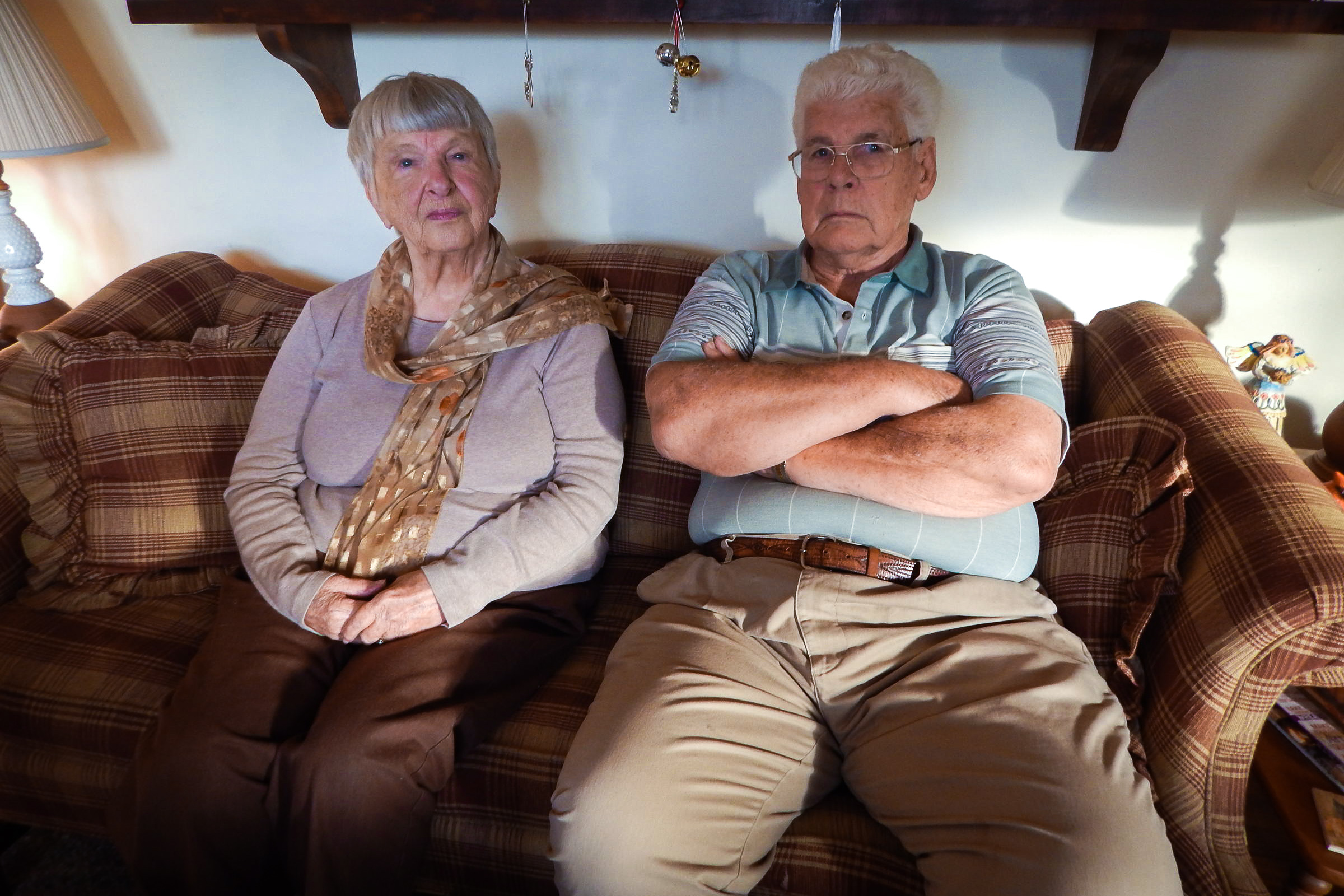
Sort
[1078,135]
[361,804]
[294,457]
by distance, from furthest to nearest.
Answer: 1. [1078,135]
2. [294,457]
3. [361,804]

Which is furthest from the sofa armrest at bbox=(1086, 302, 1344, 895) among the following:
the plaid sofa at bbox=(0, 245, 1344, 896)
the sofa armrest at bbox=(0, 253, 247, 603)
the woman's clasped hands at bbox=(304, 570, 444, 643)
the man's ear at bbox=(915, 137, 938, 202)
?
the sofa armrest at bbox=(0, 253, 247, 603)

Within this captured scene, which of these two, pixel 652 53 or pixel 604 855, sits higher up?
pixel 652 53

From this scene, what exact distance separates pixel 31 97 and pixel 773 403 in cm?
179

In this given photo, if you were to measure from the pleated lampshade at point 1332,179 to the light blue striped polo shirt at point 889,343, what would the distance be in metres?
0.58

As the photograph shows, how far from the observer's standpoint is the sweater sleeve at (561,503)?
4.33ft

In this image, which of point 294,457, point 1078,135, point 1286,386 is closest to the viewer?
point 294,457

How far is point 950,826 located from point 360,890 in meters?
0.83

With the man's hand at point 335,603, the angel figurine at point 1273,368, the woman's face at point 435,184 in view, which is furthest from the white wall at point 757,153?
the man's hand at point 335,603

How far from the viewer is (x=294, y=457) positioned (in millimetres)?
1501

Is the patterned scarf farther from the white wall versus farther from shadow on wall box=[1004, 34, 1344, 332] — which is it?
shadow on wall box=[1004, 34, 1344, 332]

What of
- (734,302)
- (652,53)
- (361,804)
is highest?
(652,53)

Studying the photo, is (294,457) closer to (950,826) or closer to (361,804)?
(361,804)

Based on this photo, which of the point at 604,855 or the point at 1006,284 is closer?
the point at 604,855

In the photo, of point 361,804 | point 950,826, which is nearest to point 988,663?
point 950,826
